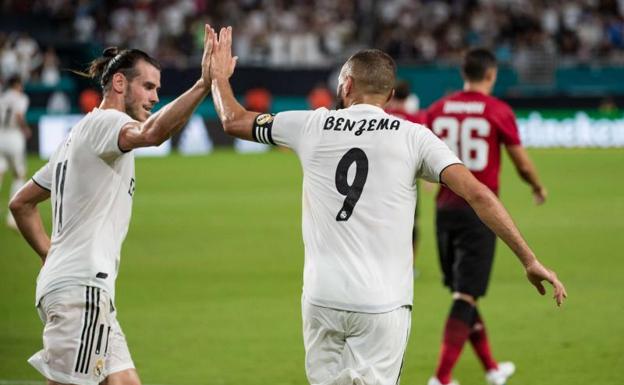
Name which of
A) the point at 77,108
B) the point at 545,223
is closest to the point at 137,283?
the point at 545,223

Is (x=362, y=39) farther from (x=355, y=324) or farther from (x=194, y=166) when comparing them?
(x=355, y=324)

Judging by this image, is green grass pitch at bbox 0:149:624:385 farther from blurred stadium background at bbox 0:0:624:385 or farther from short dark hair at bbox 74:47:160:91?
short dark hair at bbox 74:47:160:91

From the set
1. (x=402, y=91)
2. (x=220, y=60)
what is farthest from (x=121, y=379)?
(x=402, y=91)

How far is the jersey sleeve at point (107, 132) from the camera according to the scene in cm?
563

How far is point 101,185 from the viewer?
5762mm

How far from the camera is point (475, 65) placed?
8.77 meters

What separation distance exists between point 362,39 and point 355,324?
1353 inches

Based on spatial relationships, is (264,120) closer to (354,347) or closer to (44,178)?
(354,347)

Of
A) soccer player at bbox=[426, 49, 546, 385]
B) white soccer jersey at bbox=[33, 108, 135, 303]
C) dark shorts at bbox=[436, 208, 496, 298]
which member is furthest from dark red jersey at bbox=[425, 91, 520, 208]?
white soccer jersey at bbox=[33, 108, 135, 303]

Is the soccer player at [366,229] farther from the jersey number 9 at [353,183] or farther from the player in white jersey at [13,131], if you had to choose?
the player in white jersey at [13,131]

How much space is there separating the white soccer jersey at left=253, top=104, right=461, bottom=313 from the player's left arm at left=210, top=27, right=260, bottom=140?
42cm

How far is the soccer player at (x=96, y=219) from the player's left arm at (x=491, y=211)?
135 centimetres

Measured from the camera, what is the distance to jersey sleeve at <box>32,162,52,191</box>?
629 centimetres

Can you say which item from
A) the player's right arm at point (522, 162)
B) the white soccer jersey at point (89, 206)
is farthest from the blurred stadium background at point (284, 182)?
the white soccer jersey at point (89, 206)
